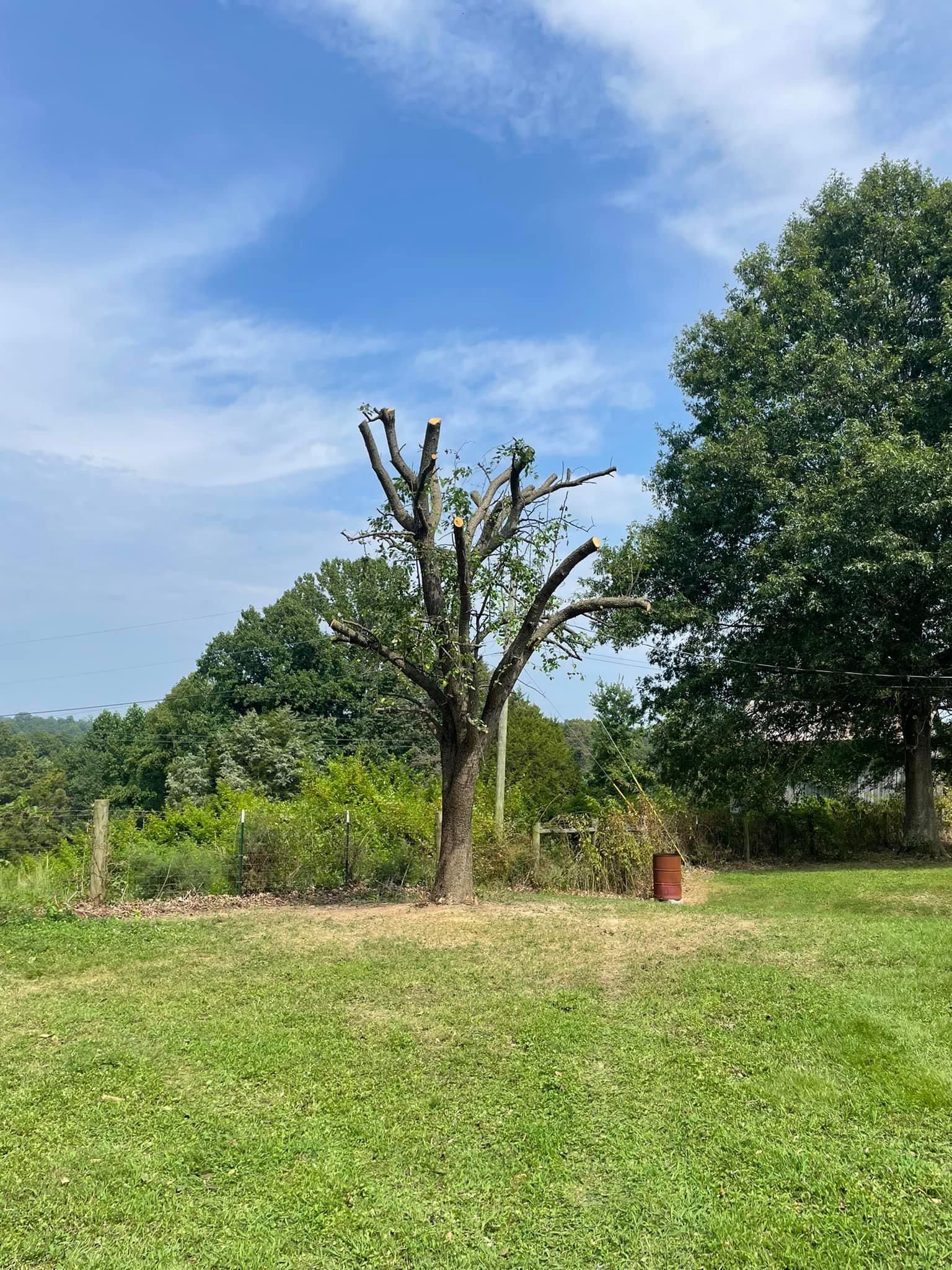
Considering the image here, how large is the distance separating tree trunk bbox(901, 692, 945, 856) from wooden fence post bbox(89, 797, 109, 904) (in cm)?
1475

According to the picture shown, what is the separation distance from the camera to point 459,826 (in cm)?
1036

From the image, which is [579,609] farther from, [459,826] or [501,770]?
[501,770]

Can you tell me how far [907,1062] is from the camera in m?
5.03

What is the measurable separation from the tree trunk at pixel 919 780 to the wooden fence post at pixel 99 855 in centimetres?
1475

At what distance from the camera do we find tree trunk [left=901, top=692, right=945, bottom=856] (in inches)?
693

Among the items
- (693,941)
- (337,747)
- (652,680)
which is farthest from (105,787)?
(693,941)

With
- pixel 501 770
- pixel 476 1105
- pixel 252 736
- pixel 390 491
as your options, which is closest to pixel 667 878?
pixel 501 770

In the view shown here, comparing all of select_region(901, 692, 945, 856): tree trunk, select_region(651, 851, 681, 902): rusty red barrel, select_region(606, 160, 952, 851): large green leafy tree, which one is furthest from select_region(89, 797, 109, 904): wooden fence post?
select_region(901, 692, 945, 856): tree trunk

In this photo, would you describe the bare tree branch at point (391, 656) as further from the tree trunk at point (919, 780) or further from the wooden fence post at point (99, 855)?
the tree trunk at point (919, 780)

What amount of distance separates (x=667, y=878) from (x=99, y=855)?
7245 millimetres

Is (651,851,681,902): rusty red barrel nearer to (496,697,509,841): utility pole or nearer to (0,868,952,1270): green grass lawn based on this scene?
(496,697,509,841): utility pole

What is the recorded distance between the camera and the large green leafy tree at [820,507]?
15.3 metres

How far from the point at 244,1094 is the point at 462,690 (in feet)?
19.0

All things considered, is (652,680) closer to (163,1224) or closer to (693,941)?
(693,941)
